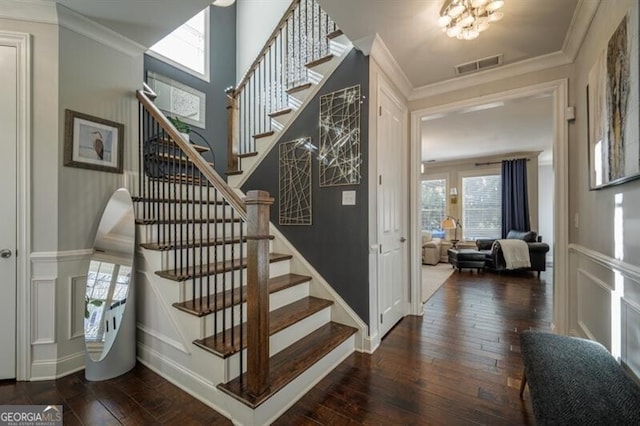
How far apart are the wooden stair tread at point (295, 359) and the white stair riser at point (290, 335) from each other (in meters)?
0.03

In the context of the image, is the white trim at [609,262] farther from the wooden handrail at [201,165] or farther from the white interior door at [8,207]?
the white interior door at [8,207]

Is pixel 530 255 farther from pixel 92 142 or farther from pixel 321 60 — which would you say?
pixel 92 142

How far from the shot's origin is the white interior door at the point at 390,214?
2611mm

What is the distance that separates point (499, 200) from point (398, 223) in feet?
18.5

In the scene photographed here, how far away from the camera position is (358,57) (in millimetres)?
2465

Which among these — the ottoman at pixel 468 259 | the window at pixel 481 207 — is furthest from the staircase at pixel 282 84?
the window at pixel 481 207

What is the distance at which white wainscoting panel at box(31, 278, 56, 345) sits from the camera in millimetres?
2033

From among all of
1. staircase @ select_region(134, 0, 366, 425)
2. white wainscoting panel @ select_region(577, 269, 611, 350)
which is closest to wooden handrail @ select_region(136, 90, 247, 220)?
staircase @ select_region(134, 0, 366, 425)

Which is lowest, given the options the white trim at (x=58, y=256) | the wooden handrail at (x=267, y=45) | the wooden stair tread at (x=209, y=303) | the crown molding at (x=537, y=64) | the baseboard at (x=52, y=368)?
the baseboard at (x=52, y=368)

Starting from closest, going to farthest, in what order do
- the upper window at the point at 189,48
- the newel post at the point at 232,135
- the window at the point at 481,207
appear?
the newel post at the point at 232,135 → the upper window at the point at 189,48 → the window at the point at 481,207

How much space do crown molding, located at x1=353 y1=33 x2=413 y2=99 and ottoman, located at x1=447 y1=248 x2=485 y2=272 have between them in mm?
4053

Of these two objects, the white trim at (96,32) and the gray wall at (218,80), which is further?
the gray wall at (218,80)

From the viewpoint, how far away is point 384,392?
1.86 m

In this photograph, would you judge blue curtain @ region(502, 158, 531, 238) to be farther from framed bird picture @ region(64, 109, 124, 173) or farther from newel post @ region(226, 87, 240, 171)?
framed bird picture @ region(64, 109, 124, 173)
